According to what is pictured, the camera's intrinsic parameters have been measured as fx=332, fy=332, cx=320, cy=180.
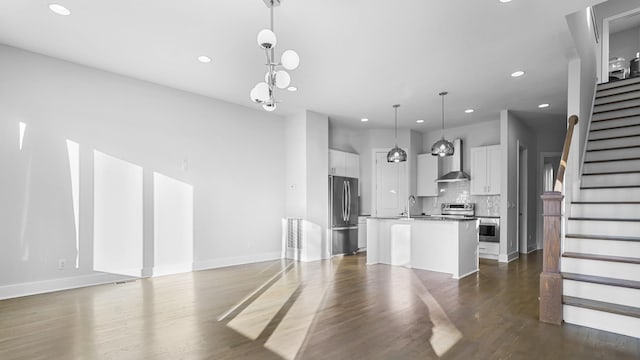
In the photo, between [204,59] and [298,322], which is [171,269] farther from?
[204,59]

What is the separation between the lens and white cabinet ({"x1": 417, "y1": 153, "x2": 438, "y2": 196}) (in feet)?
27.3

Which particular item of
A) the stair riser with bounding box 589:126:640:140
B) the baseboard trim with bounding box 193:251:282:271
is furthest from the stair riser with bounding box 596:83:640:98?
the baseboard trim with bounding box 193:251:282:271

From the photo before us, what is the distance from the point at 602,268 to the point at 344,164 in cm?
531

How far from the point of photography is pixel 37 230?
13.7ft

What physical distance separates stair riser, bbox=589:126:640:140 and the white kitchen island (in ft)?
7.08

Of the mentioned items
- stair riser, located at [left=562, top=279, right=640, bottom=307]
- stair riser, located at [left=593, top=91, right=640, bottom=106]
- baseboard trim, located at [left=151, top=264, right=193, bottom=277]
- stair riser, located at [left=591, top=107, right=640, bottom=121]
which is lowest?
baseboard trim, located at [left=151, top=264, right=193, bottom=277]

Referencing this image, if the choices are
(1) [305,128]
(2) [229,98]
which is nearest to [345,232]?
(1) [305,128]

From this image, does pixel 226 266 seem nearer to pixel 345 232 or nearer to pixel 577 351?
pixel 345 232

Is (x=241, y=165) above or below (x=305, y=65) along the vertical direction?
below

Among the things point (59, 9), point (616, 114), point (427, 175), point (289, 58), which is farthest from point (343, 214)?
point (59, 9)

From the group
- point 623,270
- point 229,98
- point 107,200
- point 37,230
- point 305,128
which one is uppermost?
point 229,98

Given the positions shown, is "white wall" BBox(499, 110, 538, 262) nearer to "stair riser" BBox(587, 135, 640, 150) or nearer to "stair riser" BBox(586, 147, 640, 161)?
"stair riser" BBox(587, 135, 640, 150)

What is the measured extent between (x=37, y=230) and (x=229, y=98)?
3.38m

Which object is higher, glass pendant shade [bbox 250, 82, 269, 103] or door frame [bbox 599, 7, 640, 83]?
door frame [bbox 599, 7, 640, 83]
